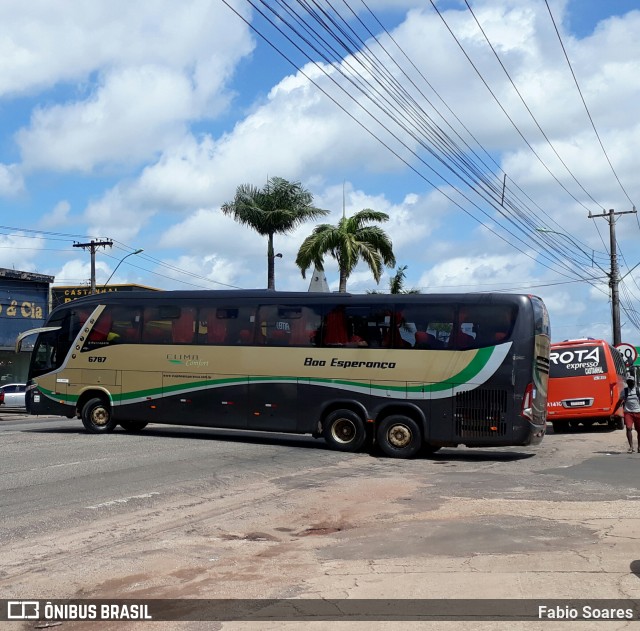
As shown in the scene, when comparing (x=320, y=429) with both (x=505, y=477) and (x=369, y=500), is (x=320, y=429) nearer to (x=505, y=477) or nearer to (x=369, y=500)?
(x=505, y=477)

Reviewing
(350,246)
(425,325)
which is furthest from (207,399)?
(350,246)

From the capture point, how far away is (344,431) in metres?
19.1

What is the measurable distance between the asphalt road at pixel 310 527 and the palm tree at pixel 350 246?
19.9 metres

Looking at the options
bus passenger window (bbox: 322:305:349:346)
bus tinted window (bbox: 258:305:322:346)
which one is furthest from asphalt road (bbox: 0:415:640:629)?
bus tinted window (bbox: 258:305:322:346)

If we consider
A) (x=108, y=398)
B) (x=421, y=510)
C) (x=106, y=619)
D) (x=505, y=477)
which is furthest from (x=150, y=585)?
(x=108, y=398)

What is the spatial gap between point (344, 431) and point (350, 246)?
1838 centimetres

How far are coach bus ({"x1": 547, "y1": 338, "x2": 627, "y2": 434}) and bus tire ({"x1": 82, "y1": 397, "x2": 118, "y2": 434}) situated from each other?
42.1ft

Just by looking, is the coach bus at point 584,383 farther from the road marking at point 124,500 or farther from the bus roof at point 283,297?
the road marking at point 124,500

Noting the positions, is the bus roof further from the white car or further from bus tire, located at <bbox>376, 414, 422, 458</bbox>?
the white car

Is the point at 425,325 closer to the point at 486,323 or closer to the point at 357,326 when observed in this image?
the point at 486,323

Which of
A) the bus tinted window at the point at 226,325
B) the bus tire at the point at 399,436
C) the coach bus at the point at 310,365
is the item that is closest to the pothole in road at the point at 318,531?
the coach bus at the point at 310,365

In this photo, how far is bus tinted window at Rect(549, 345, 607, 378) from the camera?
2580 cm

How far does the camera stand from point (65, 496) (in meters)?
11.7

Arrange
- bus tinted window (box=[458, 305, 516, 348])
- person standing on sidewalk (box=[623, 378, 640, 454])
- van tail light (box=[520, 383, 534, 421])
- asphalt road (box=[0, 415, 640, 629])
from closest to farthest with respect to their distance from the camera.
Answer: asphalt road (box=[0, 415, 640, 629]), van tail light (box=[520, 383, 534, 421]), bus tinted window (box=[458, 305, 516, 348]), person standing on sidewalk (box=[623, 378, 640, 454])
